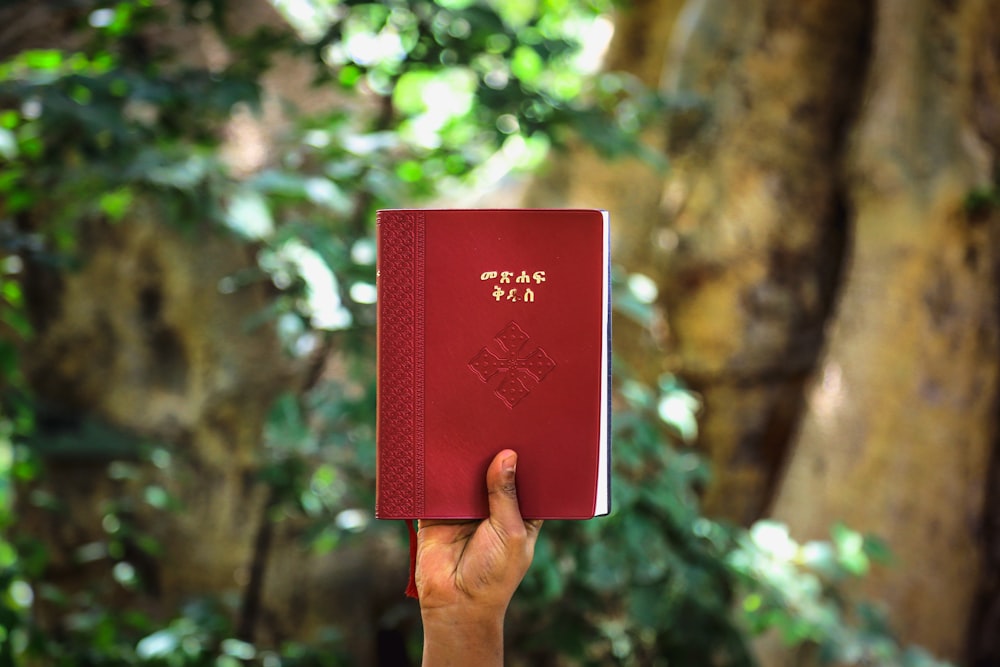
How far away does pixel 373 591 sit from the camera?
2381 millimetres

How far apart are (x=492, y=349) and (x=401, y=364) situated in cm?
9

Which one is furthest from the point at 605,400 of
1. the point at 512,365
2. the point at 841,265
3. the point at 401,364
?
the point at 841,265

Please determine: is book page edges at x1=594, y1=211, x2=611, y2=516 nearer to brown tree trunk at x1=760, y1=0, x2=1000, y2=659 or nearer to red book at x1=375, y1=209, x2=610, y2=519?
red book at x1=375, y1=209, x2=610, y2=519

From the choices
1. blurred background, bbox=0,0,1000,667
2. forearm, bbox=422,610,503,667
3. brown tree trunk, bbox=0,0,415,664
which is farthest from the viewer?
brown tree trunk, bbox=0,0,415,664

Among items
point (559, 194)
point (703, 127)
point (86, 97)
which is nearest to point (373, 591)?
point (559, 194)

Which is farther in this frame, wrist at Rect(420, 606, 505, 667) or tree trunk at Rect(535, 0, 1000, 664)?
tree trunk at Rect(535, 0, 1000, 664)

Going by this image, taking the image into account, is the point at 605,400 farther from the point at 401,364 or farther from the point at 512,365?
the point at 401,364

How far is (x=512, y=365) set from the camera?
3.16 ft

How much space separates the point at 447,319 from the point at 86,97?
1.07 meters

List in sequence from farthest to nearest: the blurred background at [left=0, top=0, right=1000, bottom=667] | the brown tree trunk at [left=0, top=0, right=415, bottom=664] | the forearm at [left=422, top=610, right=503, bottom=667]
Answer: the brown tree trunk at [left=0, top=0, right=415, bottom=664]
the blurred background at [left=0, top=0, right=1000, bottom=667]
the forearm at [left=422, top=610, right=503, bottom=667]

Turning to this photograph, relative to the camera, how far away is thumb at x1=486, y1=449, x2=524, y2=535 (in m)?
0.93

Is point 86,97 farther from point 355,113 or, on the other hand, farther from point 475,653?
point 475,653

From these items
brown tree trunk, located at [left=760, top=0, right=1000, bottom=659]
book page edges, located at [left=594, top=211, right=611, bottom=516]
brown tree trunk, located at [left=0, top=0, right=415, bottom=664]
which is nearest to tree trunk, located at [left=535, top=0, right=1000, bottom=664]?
brown tree trunk, located at [left=760, top=0, right=1000, bottom=659]

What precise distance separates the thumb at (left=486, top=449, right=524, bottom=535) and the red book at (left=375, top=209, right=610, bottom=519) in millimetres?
23
